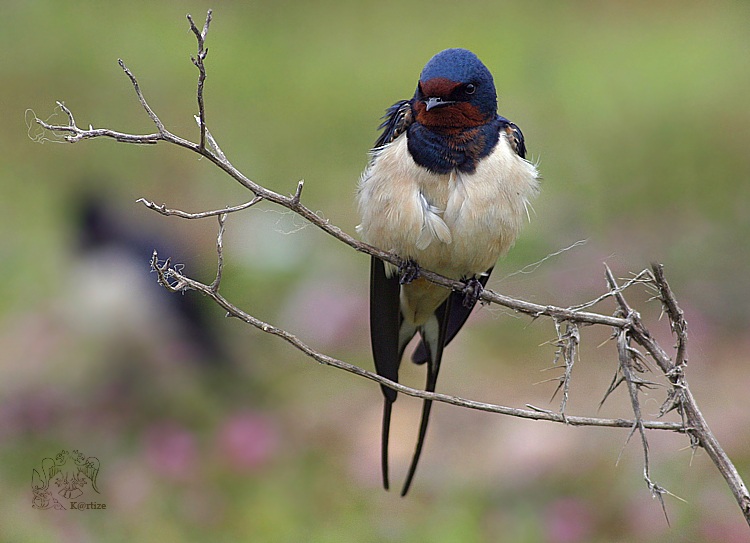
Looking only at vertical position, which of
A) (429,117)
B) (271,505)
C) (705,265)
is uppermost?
(705,265)

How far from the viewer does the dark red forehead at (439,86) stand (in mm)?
2414

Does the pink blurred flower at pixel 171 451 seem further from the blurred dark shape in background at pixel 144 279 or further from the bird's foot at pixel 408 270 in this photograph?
the bird's foot at pixel 408 270

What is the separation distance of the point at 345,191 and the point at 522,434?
2.92 metres

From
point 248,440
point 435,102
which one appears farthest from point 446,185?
point 248,440

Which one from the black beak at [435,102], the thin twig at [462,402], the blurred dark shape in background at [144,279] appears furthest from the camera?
the blurred dark shape in background at [144,279]

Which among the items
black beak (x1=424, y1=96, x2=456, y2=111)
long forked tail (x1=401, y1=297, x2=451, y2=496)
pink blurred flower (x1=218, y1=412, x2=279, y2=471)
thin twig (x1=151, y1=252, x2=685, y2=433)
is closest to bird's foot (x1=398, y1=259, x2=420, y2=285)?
long forked tail (x1=401, y1=297, x2=451, y2=496)

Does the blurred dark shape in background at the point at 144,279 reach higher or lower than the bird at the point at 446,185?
higher

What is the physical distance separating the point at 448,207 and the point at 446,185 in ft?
0.17

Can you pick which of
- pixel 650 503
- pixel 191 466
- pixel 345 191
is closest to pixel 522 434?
pixel 650 503

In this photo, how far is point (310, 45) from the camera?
9.31 metres

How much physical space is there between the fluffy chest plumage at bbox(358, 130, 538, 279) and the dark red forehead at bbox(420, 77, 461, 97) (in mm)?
191

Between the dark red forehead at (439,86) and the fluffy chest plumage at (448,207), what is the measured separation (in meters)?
0.19

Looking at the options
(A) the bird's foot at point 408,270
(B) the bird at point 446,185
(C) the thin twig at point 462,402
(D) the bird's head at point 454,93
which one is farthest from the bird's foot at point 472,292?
(C) the thin twig at point 462,402

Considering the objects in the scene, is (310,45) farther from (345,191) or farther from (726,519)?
(726,519)
